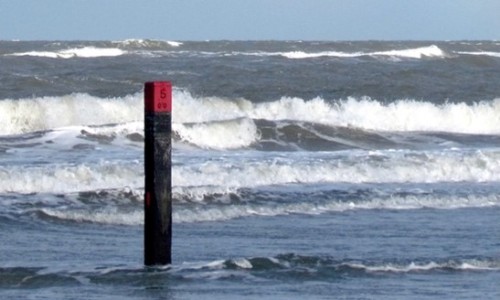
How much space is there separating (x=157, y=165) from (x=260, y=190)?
6.02 meters

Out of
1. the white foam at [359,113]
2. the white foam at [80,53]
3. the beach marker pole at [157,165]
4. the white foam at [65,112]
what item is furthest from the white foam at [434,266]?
the white foam at [80,53]

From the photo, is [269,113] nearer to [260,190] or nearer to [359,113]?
[359,113]

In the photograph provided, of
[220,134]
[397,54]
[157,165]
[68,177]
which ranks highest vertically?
[397,54]

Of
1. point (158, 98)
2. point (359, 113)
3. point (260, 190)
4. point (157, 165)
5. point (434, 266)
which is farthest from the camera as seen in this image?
point (359, 113)

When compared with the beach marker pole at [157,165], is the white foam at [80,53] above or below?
above

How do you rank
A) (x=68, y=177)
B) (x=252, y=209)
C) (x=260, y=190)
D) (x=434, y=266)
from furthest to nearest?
(x=68, y=177) → (x=260, y=190) → (x=252, y=209) → (x=434, y=266)

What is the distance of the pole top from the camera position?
29.5 feet

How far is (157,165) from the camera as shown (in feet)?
30.1

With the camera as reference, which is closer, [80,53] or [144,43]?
[80,53]

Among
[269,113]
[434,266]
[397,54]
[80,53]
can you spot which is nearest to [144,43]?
[80,53]

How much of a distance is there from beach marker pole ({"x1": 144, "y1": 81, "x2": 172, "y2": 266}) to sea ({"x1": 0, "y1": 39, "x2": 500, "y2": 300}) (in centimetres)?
29

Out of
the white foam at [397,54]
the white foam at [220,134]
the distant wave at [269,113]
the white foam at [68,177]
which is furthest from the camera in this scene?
the white foam at [397,54]

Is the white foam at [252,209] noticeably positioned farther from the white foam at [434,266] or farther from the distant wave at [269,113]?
the distant wave at [269,113]

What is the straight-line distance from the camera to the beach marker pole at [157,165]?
9023mm
